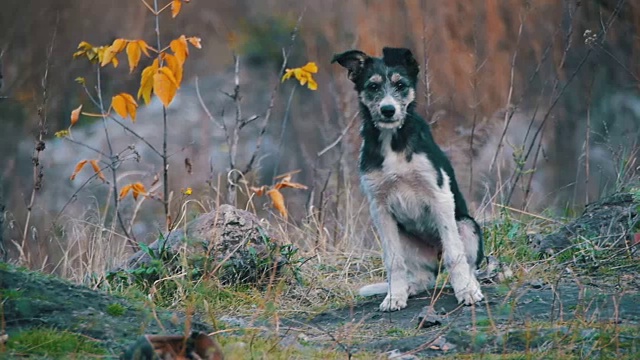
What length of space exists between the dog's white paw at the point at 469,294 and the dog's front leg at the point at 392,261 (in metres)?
0.39

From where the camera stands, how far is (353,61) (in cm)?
662

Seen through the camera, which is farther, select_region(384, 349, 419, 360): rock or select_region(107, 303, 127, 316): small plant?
select_region(107, 303, 127, 316): small plant

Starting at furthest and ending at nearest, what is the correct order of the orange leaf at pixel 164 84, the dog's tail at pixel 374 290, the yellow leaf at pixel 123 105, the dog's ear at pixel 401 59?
the dog's tail at pixel 374 290, the dog's ear at pixel 401 59, the yellow leaf at pixel 123 105, the orange leaf at pixel 164 84

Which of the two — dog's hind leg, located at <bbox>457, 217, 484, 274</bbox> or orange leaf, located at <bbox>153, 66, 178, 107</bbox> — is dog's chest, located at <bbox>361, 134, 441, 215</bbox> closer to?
dog's hind leg, located at <bbox>457, 217, 484, 274</bbox>

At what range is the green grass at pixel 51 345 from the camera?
169 inches

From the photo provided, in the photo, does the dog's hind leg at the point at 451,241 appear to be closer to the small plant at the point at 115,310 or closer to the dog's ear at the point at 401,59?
the dog's ear at the point at 401,59

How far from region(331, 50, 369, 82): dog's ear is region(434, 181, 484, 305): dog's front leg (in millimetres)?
1007

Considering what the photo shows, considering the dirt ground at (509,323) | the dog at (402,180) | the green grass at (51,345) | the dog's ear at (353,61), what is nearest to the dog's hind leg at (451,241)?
the dog at (402,180)

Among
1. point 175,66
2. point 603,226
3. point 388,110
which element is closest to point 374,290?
point 388,110

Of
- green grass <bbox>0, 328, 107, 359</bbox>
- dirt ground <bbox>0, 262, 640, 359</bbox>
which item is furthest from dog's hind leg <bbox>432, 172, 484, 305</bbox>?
green grass <bbox>0, 328, 107, 359</bbox>

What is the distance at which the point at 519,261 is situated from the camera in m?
7.16

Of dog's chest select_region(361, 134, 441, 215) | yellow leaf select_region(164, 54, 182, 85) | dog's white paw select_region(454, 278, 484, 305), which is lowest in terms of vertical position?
dog's white paw select_region(454, 278, 484, 305)

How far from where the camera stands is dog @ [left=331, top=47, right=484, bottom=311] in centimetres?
630

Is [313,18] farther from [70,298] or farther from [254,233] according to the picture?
[70,298]
